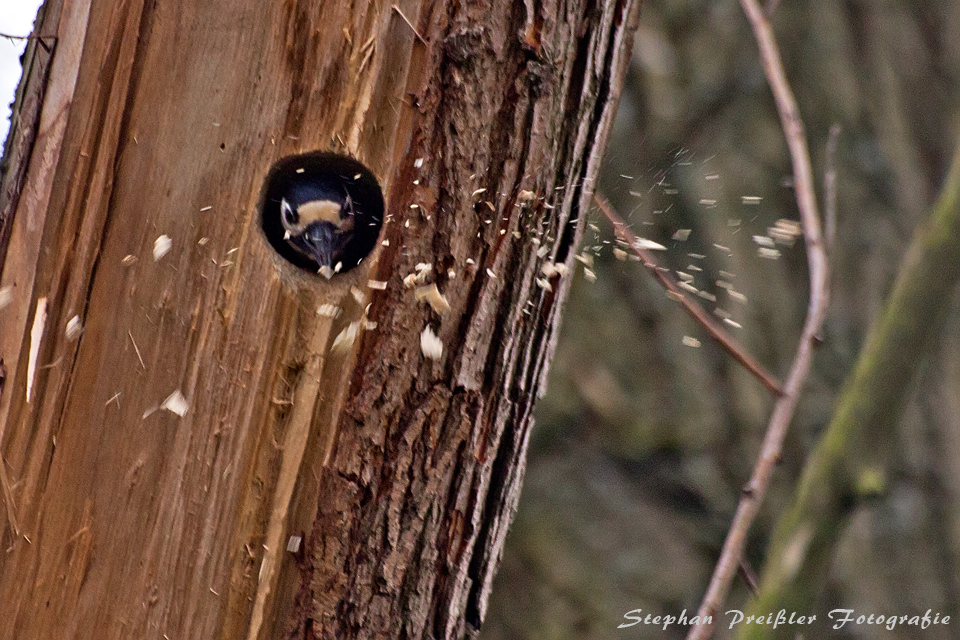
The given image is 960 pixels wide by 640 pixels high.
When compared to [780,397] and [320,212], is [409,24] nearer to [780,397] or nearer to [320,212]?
[320,212]

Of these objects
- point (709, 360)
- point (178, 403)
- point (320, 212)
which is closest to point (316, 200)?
point (320, 212)

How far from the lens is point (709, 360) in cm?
259

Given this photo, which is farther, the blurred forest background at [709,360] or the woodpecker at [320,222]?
the blurred forest background at [709,360]

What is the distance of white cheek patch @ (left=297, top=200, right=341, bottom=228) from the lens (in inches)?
35.4

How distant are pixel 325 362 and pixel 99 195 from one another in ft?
1.12

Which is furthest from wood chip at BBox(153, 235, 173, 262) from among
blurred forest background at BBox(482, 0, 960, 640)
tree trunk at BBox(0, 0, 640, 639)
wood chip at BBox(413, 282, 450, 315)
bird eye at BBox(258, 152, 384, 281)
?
blurred forest background at BBox(482, 0, 960, 640)

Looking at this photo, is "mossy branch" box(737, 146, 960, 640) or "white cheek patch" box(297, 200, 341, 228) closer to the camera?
"white cheek patch" box(297, 200, 341, 228)

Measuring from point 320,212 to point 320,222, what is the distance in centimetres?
2

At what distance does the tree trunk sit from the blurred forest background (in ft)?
5.33

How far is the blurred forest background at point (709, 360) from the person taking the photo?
2531mm

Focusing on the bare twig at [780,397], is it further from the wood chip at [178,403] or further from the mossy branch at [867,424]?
the wood chip at [178,403]

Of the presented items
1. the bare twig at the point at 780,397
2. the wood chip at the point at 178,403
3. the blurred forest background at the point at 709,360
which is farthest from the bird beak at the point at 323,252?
the blurred forest background at the point at 709,360

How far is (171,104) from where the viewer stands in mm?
902

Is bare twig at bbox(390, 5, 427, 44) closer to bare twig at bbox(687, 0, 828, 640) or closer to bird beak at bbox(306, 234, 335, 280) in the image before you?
bird beak at bbox(306, 234, 335, 280)
